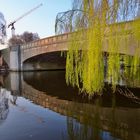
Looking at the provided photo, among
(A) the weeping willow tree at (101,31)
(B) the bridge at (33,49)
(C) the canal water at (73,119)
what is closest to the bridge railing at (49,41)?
(B) the bridge at (33,49)

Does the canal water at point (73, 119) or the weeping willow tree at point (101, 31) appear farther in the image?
the canal water at point (73, 119)

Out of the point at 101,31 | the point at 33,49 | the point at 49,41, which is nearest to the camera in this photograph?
the point at 101,31

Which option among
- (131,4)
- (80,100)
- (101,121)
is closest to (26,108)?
(80,100)

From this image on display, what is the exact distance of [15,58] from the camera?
38.6 m

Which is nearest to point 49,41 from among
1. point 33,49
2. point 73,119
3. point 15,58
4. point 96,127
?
point 33,49

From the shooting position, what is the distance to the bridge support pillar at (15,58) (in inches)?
1516

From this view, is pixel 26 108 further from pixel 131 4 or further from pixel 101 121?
pixel 131 4

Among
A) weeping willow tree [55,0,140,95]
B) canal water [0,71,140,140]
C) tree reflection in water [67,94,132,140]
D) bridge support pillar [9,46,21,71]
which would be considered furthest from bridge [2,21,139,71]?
weeping willow tree [55,0,140,95]

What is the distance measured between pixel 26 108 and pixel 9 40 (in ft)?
195

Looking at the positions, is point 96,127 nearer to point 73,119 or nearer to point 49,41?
point 73,119

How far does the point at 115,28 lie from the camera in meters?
7.80

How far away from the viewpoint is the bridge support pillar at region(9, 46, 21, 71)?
126ft

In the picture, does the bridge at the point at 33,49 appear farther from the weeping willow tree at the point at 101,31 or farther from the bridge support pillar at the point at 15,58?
the weeping willow tree at the point at 101,31

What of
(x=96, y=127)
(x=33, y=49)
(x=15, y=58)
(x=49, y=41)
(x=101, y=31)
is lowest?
(x=96, y=127)
